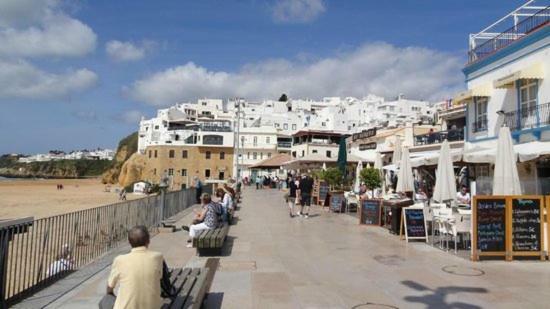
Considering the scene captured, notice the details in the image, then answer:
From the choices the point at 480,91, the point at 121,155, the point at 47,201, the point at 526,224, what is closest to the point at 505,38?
the point at 480,91

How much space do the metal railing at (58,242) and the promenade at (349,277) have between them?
683 millimetres

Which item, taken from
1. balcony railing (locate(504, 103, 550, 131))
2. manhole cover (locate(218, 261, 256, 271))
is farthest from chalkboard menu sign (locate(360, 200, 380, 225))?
manhole cover (locate(218, 261, 256, 271))

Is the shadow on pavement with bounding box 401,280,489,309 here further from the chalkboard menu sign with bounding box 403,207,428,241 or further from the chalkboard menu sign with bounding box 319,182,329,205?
the chalkboard menu sign with bounding box 319,182,329,205

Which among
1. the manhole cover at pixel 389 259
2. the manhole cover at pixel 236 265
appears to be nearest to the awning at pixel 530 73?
the manhole cover at pixel 389 259

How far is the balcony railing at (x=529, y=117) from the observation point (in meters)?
15.2

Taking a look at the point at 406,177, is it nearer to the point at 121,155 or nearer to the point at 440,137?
the point at 440,137

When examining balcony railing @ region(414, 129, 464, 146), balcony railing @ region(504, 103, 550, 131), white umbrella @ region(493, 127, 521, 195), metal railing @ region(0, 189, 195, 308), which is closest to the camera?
metal railing @ region(0, 189, 195, 308)

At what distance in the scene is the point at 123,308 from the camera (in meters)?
3.89

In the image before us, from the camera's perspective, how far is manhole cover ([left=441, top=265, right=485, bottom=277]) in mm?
7816

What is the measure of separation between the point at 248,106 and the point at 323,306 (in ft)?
338

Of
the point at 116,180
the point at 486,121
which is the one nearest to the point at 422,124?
the point at 486,121

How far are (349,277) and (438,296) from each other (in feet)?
5.03

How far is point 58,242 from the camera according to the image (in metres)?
7.90

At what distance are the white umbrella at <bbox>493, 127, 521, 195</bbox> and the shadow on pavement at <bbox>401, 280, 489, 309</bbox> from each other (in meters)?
3.98
